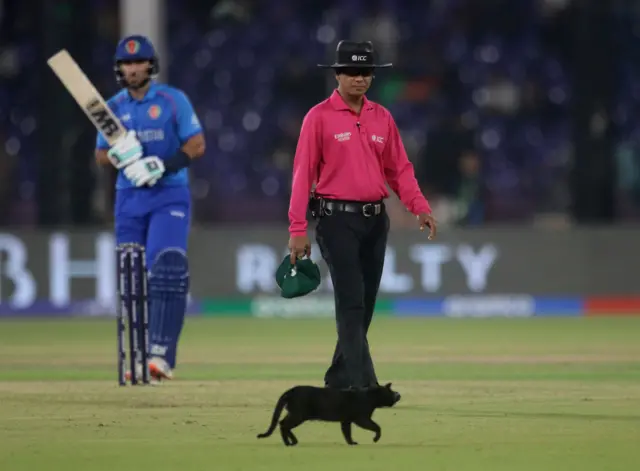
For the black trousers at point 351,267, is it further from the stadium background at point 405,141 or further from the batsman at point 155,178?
the stadium background at point 405,141

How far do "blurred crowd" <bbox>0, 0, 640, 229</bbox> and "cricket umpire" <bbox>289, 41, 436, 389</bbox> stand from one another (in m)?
13.7

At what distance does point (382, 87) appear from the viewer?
76.7 feet

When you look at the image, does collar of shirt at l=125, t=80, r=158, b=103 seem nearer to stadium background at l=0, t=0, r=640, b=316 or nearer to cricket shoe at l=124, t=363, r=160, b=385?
cricket shoe at l=124, t=363, r=160, b=385

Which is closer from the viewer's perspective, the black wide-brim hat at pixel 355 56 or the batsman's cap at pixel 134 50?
the black wide-brim hat at pixel 355 56

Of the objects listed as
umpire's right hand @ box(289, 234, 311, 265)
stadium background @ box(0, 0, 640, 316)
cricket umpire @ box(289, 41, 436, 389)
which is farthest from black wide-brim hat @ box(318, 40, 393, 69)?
stadium background @ box(0, 0, 640, 316)

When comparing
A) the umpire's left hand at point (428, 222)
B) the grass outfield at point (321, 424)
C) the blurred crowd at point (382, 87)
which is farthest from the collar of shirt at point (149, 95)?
the blurred crowd at point (382, 87)

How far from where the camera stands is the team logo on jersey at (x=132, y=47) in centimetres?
1104

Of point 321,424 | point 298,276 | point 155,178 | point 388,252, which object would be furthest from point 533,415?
point 388,252

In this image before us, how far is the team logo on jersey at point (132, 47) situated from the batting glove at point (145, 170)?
0.73 metres

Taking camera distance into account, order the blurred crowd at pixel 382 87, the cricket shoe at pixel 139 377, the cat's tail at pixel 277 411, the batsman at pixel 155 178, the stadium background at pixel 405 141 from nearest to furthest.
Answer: the cat's tail at pixel 277 411, the cricket shoe at pixel 139 377, the batsman at pixel 155 178, the stadium background at pixel 405 141, the blurred crowd at pixel 382 87

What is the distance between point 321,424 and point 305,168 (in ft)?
4.39

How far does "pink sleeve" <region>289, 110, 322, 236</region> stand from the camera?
26.9 ft

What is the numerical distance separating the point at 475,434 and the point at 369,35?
635 inches

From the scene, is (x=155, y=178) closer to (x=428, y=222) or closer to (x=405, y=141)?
(x=428, y=222)
